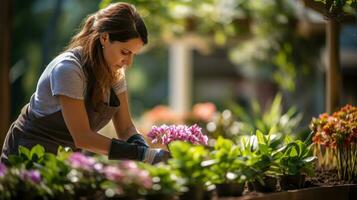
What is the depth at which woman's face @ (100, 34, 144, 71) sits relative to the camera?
2.91m

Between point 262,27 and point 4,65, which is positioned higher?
point 4,65

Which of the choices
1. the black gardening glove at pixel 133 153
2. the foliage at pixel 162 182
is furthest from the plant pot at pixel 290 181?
the foliage at pixel 162 182

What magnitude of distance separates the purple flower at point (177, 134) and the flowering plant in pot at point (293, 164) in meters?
0.32

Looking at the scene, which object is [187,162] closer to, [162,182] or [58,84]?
[162,182]

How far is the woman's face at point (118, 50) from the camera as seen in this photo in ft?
9.55

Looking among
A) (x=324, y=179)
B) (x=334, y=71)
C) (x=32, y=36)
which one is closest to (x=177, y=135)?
(x=324, y=179)

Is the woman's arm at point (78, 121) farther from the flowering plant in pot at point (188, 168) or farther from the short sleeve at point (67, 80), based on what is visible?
the flowering plant in pot at point (188, 168)

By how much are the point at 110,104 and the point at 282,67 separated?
531 cm

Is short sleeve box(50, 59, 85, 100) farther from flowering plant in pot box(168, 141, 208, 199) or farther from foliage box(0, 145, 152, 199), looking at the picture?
flowering plant in pot box(168, 141, 208, 199)

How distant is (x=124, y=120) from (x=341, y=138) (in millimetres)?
958

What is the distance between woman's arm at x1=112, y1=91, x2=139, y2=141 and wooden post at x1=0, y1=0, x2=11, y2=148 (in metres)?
1.46

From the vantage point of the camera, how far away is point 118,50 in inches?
115

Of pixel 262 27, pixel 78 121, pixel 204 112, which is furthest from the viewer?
pixel 204 112

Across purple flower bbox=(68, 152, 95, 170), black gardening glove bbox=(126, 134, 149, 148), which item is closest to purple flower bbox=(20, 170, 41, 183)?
purple flower bbox=(68, 152, 95, 170)
